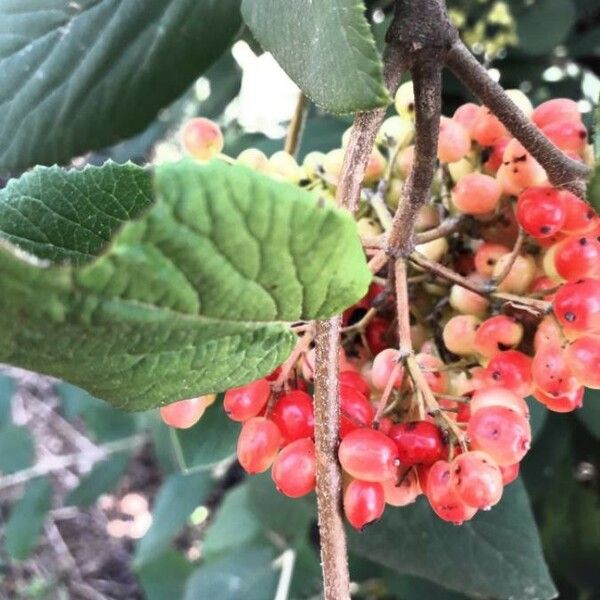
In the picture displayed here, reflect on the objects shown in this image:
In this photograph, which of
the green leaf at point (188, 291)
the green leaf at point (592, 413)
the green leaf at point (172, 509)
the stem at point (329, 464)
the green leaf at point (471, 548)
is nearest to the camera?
the green leaf at point (188, 291)

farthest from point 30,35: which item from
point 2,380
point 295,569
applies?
point 2,380

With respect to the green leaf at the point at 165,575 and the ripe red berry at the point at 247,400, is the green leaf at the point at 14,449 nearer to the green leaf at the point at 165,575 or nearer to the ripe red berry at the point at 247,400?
the green leaf at the point at 165,575

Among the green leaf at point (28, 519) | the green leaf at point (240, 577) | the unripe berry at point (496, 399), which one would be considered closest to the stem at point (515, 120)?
the unripe berry at point (496, 399)

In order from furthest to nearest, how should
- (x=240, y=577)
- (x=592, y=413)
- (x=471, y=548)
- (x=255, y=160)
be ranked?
(x=240, y=577)
(x=592, y=413)
(x=471, y=548)
(x=255, y=160)

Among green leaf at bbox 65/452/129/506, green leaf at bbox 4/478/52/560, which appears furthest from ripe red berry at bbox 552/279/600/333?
green leaf at bbox 4/478/52/560

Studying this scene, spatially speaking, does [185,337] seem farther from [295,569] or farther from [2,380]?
A: [2,380]

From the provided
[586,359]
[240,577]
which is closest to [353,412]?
[586,359]

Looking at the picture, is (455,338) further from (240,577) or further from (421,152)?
(240,577)
